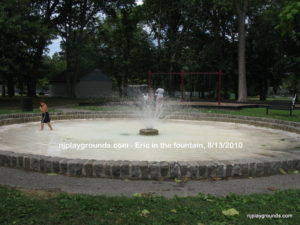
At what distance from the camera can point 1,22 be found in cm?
2034

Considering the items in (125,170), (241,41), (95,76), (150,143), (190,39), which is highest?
(190,39)

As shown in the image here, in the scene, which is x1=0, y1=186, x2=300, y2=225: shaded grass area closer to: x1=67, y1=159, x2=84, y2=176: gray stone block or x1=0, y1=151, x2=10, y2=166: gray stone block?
x1=67, y1=159, x2=84, y2=176: gray stone block

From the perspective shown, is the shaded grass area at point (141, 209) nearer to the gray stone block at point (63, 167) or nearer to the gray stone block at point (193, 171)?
the gray stone block at point (193, 171)

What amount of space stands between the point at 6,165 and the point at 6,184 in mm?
1209

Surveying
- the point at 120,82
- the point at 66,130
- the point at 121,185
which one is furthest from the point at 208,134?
the point at 120,82

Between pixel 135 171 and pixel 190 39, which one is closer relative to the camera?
pixel 135 171

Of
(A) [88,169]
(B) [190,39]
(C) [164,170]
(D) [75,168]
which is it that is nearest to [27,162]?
(D) [75,168]

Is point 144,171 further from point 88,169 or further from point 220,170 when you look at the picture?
point 220,170

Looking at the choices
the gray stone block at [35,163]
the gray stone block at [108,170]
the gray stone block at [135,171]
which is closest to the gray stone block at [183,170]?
the gray stone block at [135,171]

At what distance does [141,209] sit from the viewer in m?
3.80

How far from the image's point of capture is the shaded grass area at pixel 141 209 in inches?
137

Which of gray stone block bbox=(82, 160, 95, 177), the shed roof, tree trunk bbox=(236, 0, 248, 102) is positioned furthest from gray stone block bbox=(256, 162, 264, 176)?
the shed roof

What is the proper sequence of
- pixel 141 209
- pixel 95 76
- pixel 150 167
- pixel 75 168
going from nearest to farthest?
1. pixel 141 209
2. pixel 150 167
3. pixel 75 168
4. pixel 95 76

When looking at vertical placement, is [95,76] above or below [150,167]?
above
